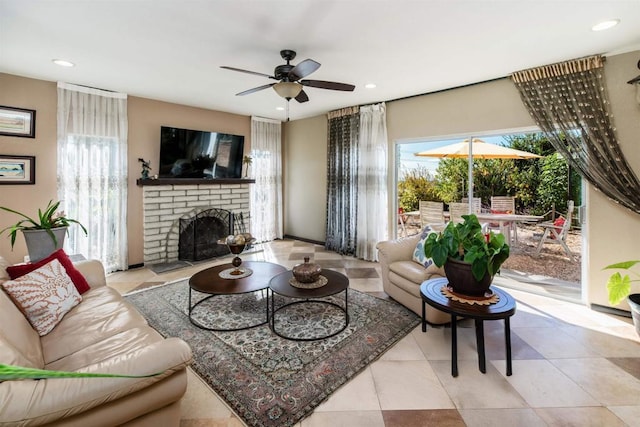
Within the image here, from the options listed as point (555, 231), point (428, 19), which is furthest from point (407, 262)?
point (428, 19)

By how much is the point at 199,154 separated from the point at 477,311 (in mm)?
4792

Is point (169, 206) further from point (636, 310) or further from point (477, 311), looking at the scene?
point (636, 310)

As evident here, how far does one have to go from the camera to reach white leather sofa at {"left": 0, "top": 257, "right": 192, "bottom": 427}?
3.59 feet

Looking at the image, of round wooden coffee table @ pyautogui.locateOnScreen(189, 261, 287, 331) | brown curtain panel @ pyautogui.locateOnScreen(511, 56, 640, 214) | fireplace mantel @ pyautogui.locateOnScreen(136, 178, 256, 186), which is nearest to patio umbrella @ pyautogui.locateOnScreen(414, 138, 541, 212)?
brown curtain panel @ pyautogui.locateOnScreen(511, 56, 640, 214)

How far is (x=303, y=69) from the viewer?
99.7 inches

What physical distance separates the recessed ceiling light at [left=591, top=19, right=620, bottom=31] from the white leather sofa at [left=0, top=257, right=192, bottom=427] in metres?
3.84

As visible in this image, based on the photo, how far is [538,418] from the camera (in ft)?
5.82

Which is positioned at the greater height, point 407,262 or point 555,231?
point 555,231

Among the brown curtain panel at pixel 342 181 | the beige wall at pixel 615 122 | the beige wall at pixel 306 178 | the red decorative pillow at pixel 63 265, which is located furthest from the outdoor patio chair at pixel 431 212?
the red decorative pillow at pixel 63 265

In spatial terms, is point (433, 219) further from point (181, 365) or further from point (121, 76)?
point (121, 76)

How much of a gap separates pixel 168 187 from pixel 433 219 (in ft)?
14.1

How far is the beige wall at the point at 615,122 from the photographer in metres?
2.97

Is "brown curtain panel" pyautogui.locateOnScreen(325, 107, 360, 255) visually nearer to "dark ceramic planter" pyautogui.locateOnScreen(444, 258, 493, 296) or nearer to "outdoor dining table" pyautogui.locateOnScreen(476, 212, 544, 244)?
"outdoor dining table" pyautogui.locateOnScreen(476, 212, 544, 244)

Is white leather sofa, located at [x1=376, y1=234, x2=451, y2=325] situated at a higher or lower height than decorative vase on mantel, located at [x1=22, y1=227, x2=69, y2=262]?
lower
